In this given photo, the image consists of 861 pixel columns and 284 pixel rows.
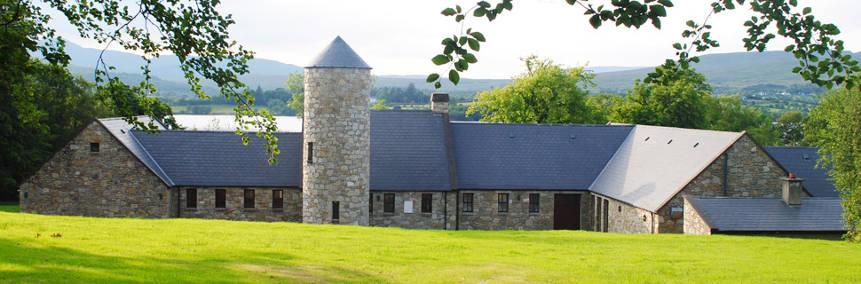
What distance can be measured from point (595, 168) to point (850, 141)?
41.3 ft

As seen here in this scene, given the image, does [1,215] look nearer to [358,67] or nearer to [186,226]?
[186,226]

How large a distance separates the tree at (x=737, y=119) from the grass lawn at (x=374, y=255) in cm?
4052

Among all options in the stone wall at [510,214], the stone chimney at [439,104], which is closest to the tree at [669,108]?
the stone chimney at [439,104]

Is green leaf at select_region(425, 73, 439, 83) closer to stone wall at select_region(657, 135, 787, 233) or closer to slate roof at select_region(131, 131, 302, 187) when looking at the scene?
stone wall at select_region(657, 135, 787, 233)

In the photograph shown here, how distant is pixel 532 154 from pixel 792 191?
39.6 feet

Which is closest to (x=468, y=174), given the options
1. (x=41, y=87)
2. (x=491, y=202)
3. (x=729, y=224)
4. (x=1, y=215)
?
(x=491, y=202)

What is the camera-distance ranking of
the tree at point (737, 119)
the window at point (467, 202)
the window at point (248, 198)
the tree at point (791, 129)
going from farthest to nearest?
the tree at point (791, 129) < the tree at point (737, 119) < the window at point (467, 202) < the window at point (248, 198)

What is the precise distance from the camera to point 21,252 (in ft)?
53.1

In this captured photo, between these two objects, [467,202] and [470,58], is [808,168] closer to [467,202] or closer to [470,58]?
[467,202]

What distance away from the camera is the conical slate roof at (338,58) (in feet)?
102

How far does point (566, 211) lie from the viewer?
118 ft

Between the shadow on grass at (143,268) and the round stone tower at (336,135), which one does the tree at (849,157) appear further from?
the shadow on grass at (143,268)

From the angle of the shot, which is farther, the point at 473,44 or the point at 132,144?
the point at 132,144

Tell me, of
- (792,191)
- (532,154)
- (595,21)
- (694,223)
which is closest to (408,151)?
(532,154)
